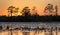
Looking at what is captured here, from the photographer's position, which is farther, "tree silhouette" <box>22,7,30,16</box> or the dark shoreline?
"tree silhouette" <box>22,7,30,16</box>

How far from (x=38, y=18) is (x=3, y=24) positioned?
226 cm

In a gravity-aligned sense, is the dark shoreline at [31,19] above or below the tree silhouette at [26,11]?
below

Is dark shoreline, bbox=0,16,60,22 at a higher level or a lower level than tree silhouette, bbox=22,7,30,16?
lower

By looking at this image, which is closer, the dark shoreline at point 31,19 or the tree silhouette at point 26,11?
the dark shoreline at point 31,19

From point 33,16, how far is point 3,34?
715 cm

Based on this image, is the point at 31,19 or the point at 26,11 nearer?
the point at 31,19

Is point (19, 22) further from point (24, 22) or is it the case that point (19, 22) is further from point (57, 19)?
point (57, 19)

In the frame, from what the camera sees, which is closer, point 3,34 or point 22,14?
point 3,34

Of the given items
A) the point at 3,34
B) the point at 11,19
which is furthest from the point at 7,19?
the point at 3,34

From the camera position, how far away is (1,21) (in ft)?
71.1

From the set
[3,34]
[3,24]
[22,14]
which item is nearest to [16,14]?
[22,14]

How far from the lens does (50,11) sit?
22.8m

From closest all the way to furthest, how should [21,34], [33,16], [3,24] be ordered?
[21,34] < [3,24] < [33,16]

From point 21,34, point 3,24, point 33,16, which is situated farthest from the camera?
point 33,16
